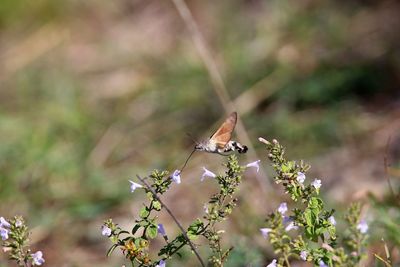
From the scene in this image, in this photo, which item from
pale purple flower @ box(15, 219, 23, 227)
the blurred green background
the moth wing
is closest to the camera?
pale purple flower @ box(15, 219, 23, 227)

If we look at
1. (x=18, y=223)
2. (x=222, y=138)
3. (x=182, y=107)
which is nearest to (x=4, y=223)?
(x=18, y=223)

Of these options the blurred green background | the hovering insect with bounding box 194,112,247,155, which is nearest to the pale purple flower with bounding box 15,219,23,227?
the hovering insect with bounding box 194,112,247,155

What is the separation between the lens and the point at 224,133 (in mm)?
2355

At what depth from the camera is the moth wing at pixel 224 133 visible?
2.34 m

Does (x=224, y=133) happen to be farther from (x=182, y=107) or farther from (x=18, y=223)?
(x=182, y=107)

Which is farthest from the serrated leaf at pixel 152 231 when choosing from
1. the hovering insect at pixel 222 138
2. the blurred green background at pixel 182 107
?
the blurred green background at pixel 182 107

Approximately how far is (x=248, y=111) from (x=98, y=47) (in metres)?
2.27

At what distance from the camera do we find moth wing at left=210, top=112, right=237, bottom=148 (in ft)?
7.68

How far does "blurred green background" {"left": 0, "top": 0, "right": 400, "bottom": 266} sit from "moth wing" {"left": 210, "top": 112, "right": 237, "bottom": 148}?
907 mm

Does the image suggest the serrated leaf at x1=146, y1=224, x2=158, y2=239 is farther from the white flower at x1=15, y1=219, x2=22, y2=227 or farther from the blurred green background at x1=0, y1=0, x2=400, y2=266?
the blurred green background at x1=0, y1=0, x2=400, y2=266

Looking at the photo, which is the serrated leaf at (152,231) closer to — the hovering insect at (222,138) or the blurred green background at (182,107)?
the hovering insect at (222,138)

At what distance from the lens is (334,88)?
16.6 ft

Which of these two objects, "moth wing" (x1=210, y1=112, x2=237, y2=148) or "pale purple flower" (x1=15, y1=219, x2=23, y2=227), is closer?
"pale purple flower" (x1=15, y1=219, x2=23, y2=227)

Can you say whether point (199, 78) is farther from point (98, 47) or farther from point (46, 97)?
point (98, 47)
